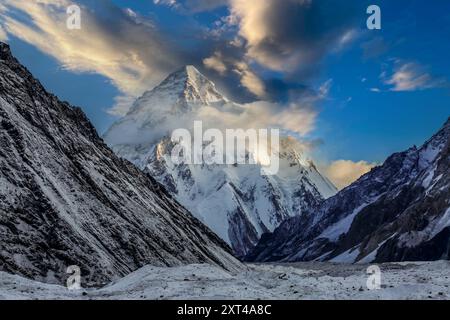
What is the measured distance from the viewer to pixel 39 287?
103ft

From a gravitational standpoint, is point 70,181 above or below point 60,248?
above

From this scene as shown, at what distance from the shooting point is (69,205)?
254 feet

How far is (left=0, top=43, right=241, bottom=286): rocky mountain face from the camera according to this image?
64.7 metres

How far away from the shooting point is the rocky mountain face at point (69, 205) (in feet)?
212

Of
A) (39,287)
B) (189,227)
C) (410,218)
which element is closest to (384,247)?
(410,218)
